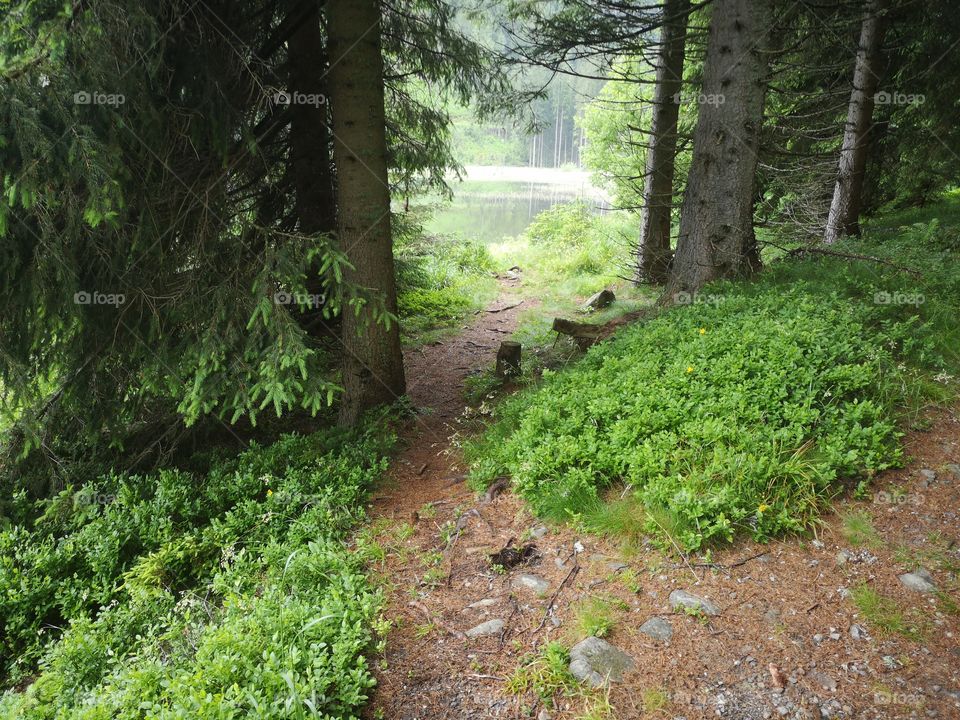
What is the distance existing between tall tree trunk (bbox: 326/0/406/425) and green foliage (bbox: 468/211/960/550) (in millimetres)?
1685

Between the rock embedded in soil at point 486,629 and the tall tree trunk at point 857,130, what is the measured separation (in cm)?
889

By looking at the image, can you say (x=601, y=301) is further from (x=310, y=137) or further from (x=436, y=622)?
(x=436, y=622)

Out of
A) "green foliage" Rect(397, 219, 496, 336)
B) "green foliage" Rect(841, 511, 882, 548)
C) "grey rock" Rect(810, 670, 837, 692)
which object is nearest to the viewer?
Answer: "grey rock" Rect(810, 670, 837, 692)

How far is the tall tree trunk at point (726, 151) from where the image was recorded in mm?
6090

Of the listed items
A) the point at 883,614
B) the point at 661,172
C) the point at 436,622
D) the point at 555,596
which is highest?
the point at 661,172

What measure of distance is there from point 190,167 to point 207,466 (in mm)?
2870

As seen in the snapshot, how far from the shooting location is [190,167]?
5.17 m

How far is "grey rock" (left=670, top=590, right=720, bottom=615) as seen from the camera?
3145 mm

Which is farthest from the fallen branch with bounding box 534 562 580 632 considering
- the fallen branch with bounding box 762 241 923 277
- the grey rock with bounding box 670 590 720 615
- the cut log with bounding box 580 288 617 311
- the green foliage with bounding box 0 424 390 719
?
the cut log with bounding box 580 288 617 311

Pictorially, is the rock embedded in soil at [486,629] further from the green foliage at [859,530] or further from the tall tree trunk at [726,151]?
the tall tree trunk at [726,151]

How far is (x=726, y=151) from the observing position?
6.33 m

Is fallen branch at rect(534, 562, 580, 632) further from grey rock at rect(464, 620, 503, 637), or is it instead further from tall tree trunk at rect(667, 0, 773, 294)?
tall tree trunk at rect(667, 0, 773, 294)

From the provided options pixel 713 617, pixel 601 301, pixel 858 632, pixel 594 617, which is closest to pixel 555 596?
pixel 594 617

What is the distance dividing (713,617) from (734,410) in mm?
1610
